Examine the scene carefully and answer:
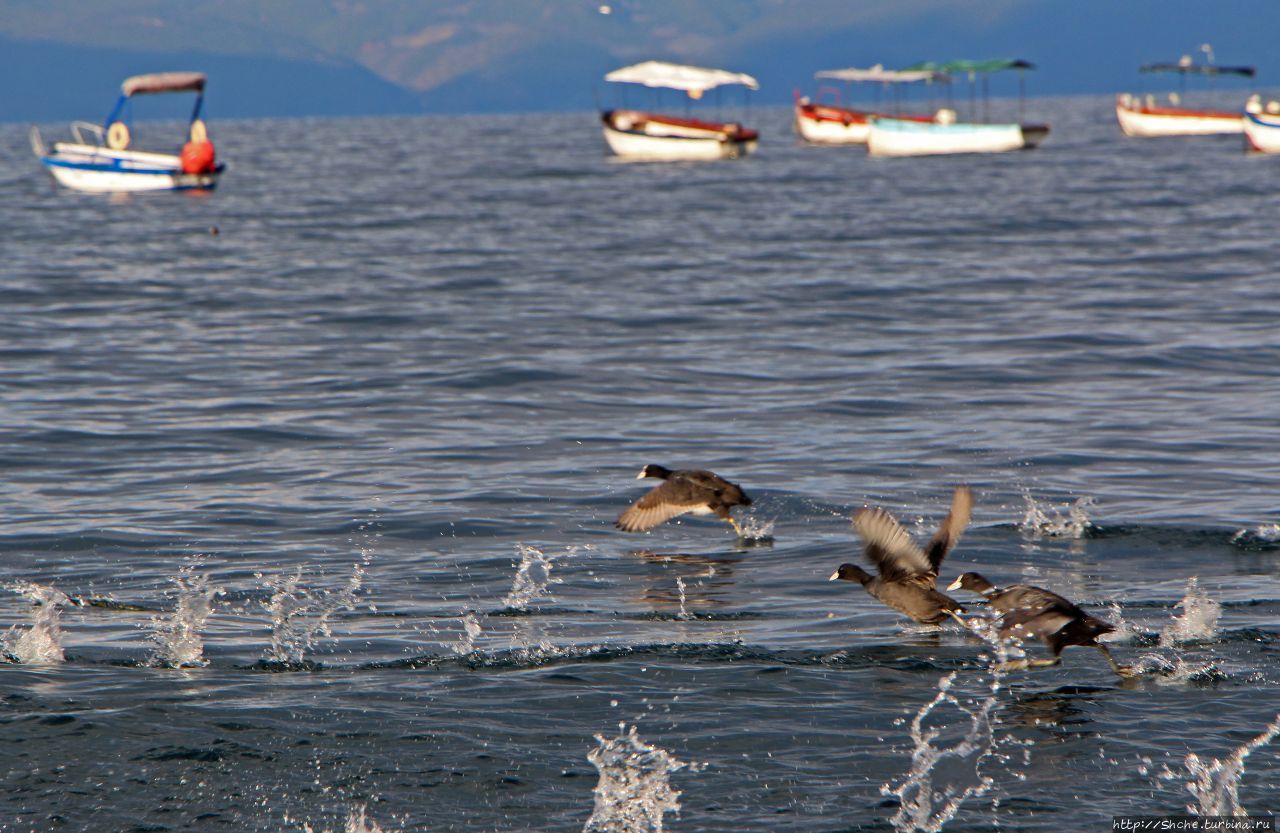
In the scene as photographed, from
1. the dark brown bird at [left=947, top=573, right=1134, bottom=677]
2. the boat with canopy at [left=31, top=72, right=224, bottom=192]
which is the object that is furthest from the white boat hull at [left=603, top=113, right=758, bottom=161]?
the dark brown bird at [left=947, top=573, right=1134, bottom=677]

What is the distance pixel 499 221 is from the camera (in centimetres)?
4928

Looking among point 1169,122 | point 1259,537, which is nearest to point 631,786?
point 1259,537

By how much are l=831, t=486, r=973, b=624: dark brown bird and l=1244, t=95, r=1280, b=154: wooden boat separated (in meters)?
77.0

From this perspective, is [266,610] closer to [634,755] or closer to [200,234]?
[634,755]

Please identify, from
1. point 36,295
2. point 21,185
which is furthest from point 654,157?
point 36,295

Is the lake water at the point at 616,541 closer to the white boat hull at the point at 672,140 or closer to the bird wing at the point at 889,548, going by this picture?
the bird wing at the point at 889,548

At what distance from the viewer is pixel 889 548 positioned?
10289 millimetres

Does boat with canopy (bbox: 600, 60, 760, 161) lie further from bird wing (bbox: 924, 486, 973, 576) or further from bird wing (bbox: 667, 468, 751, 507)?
bird wing (bbox: 924, 486, 973, 576)

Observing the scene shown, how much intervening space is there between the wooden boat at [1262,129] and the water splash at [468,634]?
78315 mm

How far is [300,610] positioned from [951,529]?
4680 mm

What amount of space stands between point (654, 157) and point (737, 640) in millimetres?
84689

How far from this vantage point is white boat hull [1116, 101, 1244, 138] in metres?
108

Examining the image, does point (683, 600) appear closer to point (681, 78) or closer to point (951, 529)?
point (951, 529)

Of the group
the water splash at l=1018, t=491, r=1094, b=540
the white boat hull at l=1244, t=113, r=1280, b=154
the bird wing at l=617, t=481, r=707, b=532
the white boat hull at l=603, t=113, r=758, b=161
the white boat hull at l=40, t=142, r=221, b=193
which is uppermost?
the white boat hull at l=603, t=113, r=758, b=161
